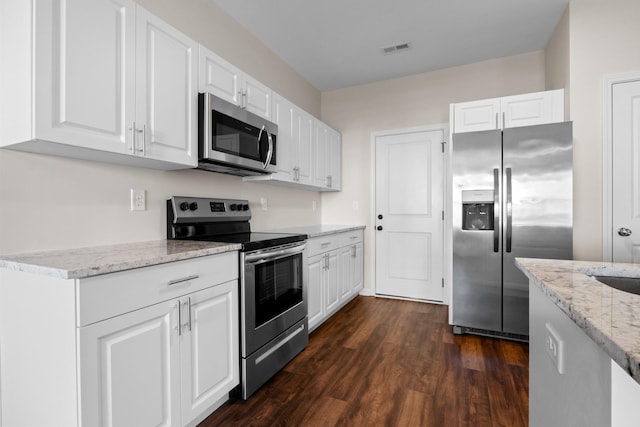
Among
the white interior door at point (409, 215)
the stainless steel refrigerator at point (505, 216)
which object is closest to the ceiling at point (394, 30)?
the white interior door at point (409, 215)

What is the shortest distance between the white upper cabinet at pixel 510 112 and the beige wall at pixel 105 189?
200 cm

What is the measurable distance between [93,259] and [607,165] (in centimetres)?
350

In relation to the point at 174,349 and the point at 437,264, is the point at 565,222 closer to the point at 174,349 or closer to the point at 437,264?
the point at 437,264

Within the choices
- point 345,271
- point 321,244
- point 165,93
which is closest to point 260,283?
point 321,244

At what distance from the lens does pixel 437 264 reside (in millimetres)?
3770

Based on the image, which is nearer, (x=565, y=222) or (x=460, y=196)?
(x=565, y=222)

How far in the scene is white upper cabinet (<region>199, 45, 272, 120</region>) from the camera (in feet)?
6.61

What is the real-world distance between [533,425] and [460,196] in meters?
1.98

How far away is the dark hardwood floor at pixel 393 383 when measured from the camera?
5.66ft

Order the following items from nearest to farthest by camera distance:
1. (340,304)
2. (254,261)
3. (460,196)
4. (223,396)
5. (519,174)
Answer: (223,396)
(254,261)
(519,174)
(460,196)
(340,304)

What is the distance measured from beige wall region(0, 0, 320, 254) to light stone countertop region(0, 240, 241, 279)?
10cm

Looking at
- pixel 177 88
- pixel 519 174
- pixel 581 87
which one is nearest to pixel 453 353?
pixel 519 174

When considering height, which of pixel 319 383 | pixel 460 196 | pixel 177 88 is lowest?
pixel 319 383

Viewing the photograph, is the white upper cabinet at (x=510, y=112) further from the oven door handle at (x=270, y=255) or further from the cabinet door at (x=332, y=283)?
the oven door handle at (x=270, y=255)
